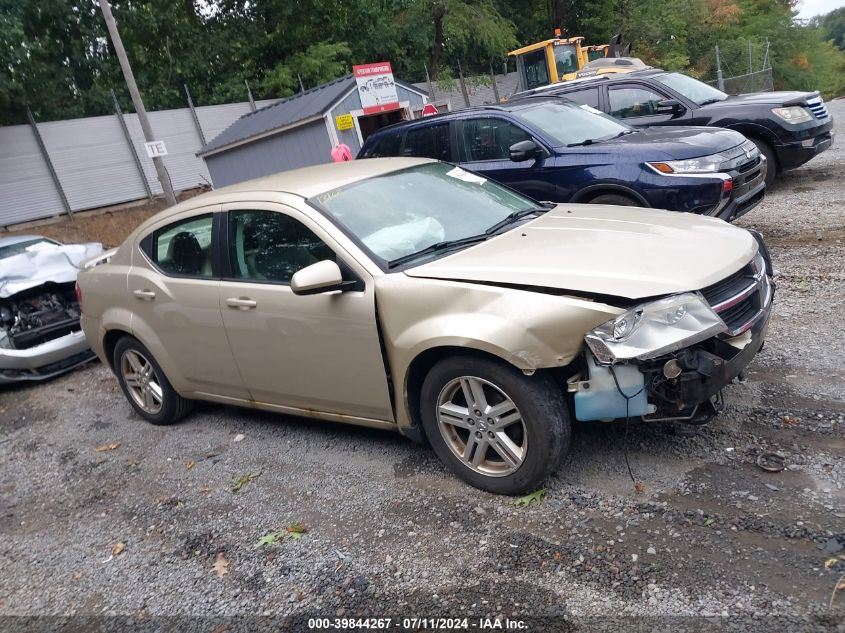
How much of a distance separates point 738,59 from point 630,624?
33.8 meters

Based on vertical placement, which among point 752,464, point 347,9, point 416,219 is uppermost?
point 347,9

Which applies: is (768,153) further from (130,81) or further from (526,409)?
(130,81)

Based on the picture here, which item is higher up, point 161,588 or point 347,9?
point 347,9

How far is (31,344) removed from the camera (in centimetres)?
667

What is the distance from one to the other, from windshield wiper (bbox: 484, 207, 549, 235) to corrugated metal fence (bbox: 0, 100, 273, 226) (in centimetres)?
1620

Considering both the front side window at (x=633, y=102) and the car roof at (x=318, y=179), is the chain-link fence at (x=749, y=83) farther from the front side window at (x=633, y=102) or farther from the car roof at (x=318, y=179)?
the car roof at (x=318, y=179)

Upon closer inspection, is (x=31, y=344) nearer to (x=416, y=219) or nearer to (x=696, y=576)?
Result: (x=416, y=219)

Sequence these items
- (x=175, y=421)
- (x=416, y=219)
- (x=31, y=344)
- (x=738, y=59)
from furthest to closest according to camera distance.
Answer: (x=738, y=59) < (x=31, y=344) < (x=175, y=421) < (x=416, y=219)

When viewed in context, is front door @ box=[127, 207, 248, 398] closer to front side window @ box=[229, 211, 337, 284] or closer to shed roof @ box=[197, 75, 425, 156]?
front side window @ box=[229, 211, 337, 284]

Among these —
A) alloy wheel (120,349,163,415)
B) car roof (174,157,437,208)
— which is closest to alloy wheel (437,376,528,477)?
car roof (174,157,437,208)

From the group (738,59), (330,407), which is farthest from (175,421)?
(738,59)

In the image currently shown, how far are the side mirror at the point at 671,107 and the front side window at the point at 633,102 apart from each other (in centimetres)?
12

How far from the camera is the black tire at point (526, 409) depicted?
292 centimetres

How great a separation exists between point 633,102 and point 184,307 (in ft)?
23.9
